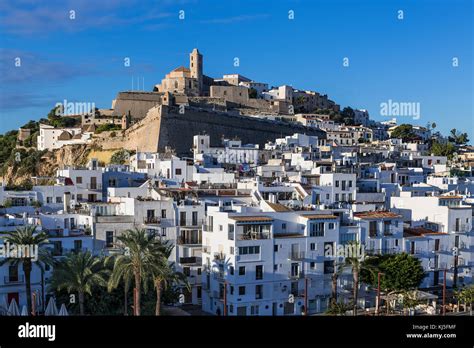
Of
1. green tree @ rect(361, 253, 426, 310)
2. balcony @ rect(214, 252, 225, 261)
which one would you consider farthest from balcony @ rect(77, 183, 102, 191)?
green tree @ rect(361, 253, 426, 310)

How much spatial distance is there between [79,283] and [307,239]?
5966 millimetres

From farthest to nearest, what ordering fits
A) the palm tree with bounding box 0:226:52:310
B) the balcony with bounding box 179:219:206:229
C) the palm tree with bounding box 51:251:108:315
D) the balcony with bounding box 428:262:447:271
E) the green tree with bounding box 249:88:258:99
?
the green tree with bounding box 249:88:258:99
the balcony with bounding box 428:262:447:271
the balcony with bounding box 179:219:206:229
the palm tree with bounding box 0:226:52:310
the palm tree with bounding box 51:251:108:315

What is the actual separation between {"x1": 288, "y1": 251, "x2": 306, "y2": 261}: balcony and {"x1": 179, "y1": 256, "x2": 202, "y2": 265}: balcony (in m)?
2.39

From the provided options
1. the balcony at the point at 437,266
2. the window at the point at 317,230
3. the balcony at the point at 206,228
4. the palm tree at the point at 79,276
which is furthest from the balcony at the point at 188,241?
the balcony at the point at 437,266

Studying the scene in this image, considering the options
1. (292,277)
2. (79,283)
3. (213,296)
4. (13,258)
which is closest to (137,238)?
(79,283)

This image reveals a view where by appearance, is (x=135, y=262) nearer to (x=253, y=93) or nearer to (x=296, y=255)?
(x=296, y=255)

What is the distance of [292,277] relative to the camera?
607 inches

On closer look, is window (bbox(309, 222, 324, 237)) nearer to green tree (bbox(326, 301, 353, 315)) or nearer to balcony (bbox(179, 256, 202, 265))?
green tree (bbox(326, 301, 353, 315))

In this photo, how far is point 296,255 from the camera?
15.6m

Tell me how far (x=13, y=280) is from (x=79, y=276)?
7.11 ft

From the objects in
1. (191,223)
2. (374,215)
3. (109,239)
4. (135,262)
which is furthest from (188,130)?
(135,262)

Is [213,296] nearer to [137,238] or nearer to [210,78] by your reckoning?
[137,238]

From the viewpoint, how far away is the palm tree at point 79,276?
460 inches

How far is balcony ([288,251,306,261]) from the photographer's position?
50.9 feet
